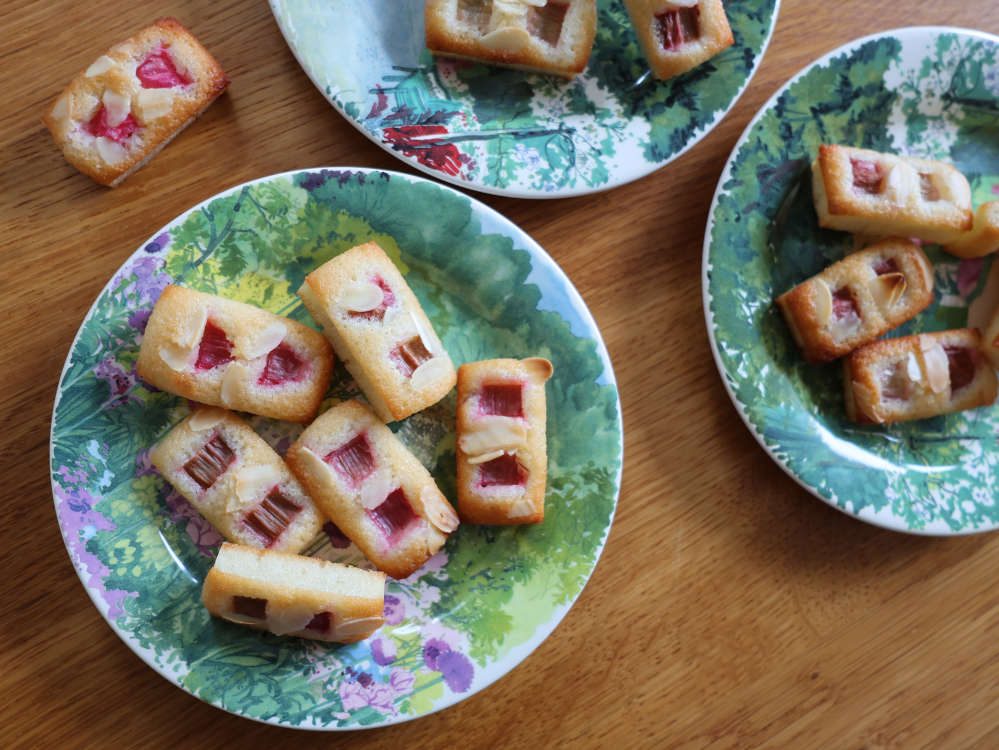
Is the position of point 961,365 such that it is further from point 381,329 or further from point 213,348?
point 213,348

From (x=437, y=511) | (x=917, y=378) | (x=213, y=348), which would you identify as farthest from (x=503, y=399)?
(x=917, y=378)

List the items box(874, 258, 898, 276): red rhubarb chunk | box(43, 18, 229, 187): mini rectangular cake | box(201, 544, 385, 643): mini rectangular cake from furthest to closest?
box(874, 258, 898, 276): red rhubarb chunk
box(43, 18, 229, 187): mini rectangular cake
box(201, 544, 385, 643): mini rectangular cake

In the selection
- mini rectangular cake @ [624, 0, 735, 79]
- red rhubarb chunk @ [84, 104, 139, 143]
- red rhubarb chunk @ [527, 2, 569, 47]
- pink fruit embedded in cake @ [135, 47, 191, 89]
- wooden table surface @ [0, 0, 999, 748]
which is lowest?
wooden table surface @ [0, 0, 999, 748]

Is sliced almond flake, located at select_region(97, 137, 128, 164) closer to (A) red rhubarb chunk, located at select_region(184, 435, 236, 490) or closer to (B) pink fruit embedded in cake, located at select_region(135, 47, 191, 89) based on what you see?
(B) pink fruit embedded in cake, located at select_region(135, 47, 191, 89)

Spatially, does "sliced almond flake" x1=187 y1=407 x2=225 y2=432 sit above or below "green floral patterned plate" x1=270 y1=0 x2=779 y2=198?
below

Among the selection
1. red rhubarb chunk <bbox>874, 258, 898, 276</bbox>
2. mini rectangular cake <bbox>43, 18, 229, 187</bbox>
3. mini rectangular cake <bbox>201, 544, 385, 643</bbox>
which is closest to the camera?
mini rectangular cake <bbox>201, 544, 385, 643</bbox>

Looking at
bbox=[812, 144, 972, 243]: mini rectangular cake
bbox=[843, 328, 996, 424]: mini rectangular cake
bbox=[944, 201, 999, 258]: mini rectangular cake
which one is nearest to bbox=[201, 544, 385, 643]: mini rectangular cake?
bbox=[843, 328, 996, 424]: mini rectangular cake

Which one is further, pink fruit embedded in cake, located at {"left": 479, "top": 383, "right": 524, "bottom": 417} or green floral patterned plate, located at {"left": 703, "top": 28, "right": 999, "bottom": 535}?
green floral patterned plate, located at {"left": 703, "top": 28, "right": 999, "bottom": 535}
